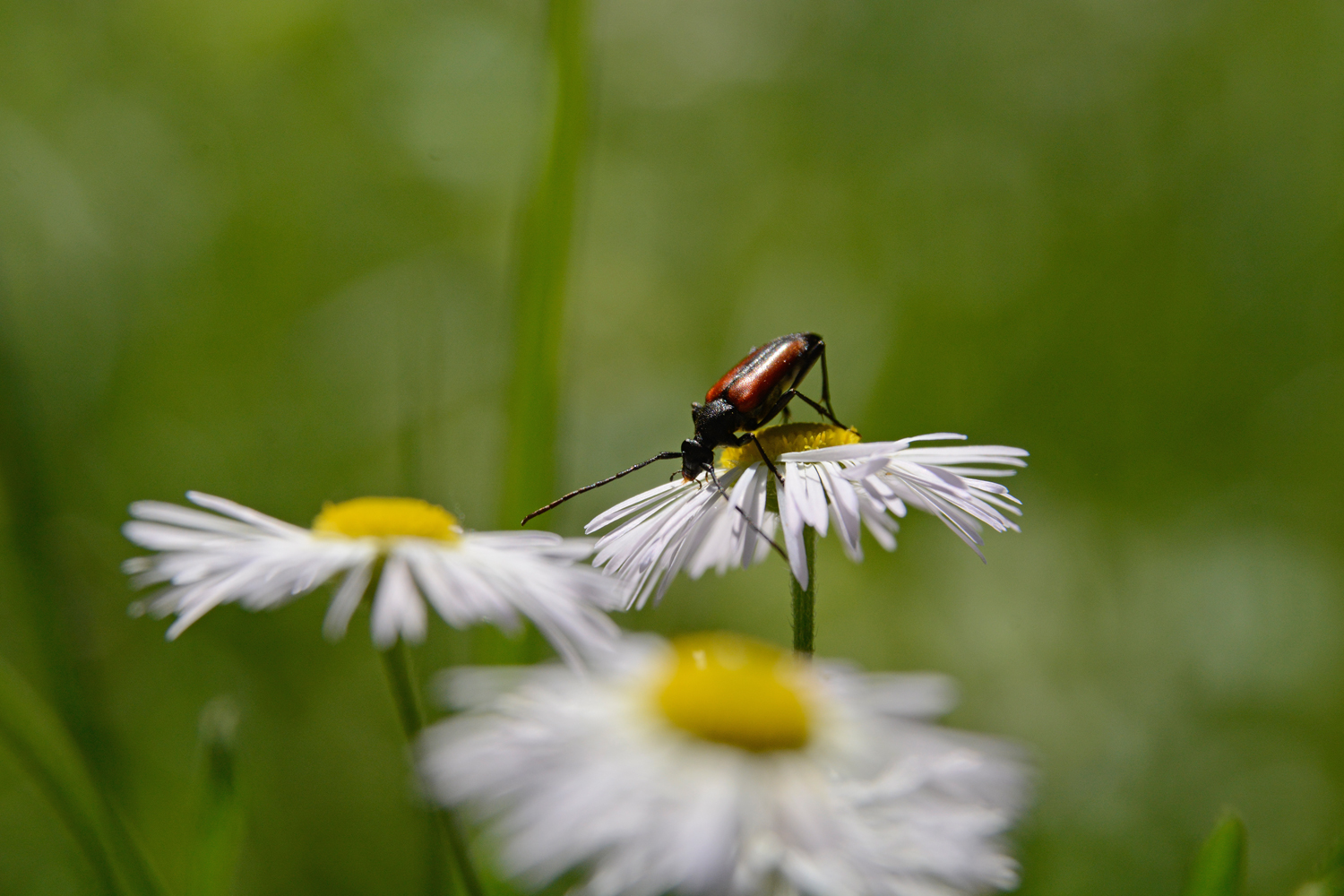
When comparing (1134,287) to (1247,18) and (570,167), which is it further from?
(570,167)

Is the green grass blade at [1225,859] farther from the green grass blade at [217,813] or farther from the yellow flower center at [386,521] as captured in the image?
the green grass blade at [217,813]

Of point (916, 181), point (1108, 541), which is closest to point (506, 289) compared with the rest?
point (916, 181)

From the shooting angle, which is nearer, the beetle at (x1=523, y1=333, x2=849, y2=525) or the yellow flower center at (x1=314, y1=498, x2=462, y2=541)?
the yellow flower center at (x1=314, y1=498, x2=462, y2=541)

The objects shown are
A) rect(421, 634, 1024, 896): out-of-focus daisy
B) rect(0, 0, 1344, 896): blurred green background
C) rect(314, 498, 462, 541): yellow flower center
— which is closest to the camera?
rect(421, 634, 1024, 896): out-of-focus daisy

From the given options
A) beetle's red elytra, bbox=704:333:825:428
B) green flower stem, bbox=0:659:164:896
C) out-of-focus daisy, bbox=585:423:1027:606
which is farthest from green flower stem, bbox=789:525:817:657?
green flower stem, bbox=0:659:164:896

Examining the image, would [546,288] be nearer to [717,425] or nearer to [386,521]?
[717,425]

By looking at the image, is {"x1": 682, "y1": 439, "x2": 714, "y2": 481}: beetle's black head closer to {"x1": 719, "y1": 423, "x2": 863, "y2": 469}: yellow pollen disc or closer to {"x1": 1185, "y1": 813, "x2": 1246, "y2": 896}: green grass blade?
{"x1": 719, "y1": 423, "x2": 863, "y2": 469}: yellow pollen disc
